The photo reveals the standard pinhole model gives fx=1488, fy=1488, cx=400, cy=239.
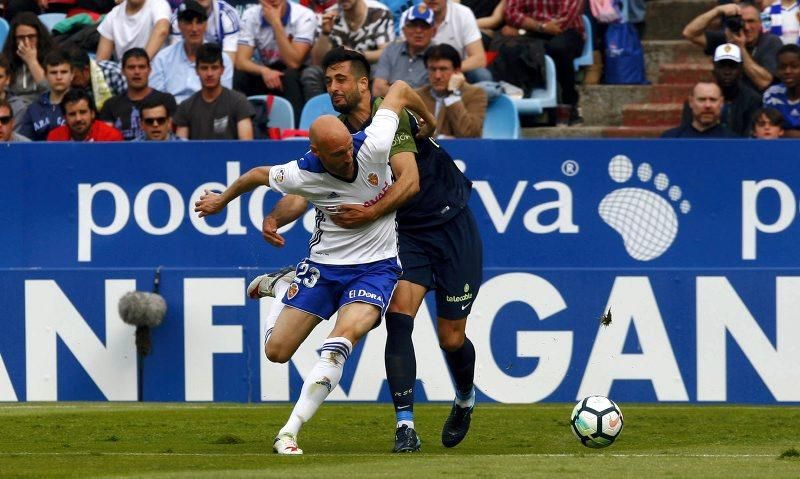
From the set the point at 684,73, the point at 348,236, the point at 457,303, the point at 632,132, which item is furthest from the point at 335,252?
the point at 684,73

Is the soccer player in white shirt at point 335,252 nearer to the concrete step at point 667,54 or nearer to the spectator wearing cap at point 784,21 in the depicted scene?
the spectator wearing cap at point 784,21

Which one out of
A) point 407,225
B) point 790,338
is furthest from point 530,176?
point 407,225

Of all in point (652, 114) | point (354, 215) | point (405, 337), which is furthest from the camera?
point (652, 114)

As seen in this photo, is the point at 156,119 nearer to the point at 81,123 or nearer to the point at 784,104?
the point at 81,123

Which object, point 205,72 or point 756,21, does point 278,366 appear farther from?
point 756,21

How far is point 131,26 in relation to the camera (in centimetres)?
1472

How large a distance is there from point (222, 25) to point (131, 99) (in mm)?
1473

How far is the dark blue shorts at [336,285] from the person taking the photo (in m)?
7.99

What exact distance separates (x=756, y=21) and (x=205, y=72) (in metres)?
5.21

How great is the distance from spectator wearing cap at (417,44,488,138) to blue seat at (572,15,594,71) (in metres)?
2.56

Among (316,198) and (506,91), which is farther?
(506,91)

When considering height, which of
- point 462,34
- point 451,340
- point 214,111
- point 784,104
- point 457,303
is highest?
point 462,34

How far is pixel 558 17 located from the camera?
48.7 feet

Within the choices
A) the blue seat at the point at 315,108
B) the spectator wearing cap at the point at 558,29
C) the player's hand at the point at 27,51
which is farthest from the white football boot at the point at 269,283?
the spectator wearing cap at the point at 558,29
